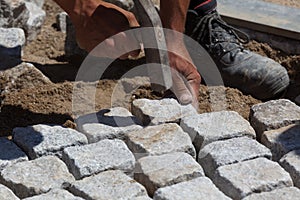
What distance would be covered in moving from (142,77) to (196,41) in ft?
1.18

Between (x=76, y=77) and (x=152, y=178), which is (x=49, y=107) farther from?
(x=152, y=178)

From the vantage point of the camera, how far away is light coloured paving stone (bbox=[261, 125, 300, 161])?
3.48m

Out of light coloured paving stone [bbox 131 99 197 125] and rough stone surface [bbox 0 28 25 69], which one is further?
rough stone surface [bbox 0 28 25 69]

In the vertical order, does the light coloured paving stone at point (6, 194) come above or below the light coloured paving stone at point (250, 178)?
below

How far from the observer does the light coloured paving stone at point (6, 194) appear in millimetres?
3123

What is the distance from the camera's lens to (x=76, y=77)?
428 centimetres

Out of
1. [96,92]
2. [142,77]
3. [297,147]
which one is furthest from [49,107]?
[297,147]

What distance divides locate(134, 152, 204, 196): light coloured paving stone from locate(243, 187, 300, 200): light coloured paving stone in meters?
0.28

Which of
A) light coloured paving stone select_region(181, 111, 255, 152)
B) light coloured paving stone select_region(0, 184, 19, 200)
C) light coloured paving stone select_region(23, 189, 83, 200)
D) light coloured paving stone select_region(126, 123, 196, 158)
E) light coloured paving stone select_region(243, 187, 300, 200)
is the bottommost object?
light coloured paving stone select_region(0, 184, 19, 200)

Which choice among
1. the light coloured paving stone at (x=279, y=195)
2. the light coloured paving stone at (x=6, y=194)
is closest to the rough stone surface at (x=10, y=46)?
the light coloured paving stone at (x=6, y=194)

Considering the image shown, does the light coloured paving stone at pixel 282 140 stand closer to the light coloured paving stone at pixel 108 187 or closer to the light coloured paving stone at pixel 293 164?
the light coloured paving stone at pixel 293 164

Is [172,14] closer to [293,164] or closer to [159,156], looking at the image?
[159,156]

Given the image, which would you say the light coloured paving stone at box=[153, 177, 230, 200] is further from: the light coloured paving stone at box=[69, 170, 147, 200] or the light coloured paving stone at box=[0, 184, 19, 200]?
the light coloured paving stone at box=[0, 184, 19, 200]

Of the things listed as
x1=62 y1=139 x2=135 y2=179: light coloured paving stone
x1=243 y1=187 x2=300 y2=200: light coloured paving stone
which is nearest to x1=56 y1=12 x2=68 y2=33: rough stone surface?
x1=62 y1=139 x2=135 y2=179: light coloured paving stone
